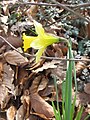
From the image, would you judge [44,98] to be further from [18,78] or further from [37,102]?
[18,78]

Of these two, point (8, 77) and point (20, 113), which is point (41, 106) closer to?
point (20, 113)

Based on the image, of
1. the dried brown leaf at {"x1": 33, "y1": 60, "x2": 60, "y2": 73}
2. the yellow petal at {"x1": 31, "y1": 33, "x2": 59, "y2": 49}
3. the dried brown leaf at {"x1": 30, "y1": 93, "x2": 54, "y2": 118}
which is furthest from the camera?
the dried brown leaf at {"x1": 33, "y1": 60, "x2": 60, "y2": 73}

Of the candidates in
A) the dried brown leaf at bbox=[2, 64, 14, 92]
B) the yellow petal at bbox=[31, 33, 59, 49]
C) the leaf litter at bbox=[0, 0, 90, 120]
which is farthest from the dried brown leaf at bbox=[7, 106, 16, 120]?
the yellow petal at bbox=[31, 33, 59, 49]

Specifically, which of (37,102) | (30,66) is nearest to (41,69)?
(30,66)

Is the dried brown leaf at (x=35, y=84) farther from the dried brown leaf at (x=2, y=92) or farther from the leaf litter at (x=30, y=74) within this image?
the dried brown leaf at (x=2, y=92)

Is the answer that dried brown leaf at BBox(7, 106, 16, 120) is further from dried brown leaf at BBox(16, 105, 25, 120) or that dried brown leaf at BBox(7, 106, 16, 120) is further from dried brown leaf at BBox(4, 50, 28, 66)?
dried brown leaf at BBox(4, 50, 28, 66)

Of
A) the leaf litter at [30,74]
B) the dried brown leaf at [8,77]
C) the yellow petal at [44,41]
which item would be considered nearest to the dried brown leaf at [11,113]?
the leaf litter at [30,74]
